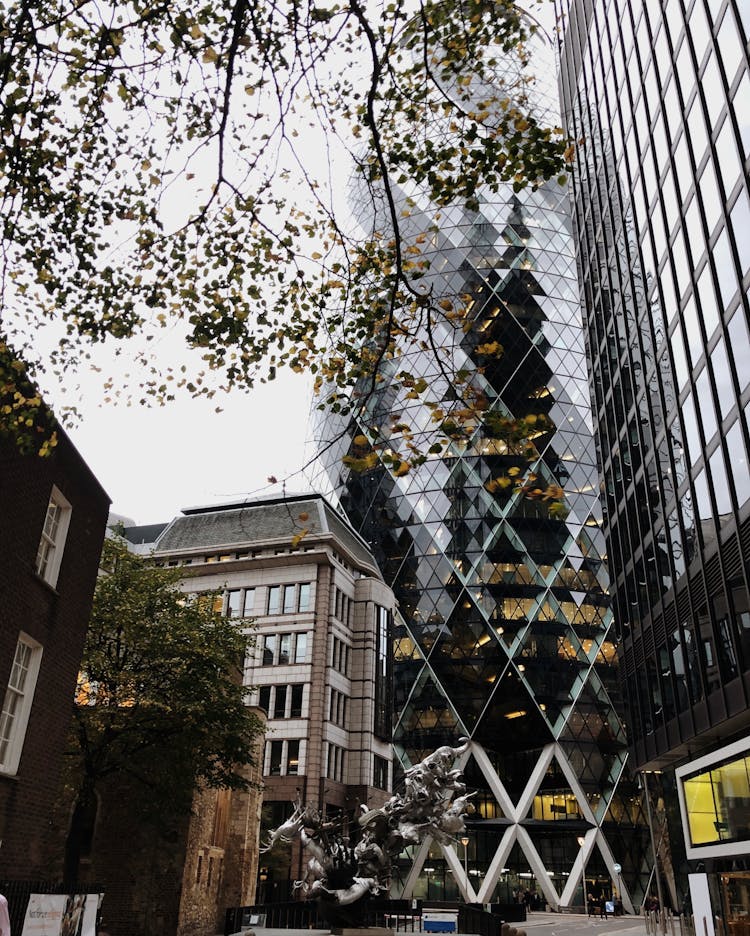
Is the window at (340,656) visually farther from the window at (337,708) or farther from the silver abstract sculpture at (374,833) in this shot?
the silver abstract sculpture at (374,833)

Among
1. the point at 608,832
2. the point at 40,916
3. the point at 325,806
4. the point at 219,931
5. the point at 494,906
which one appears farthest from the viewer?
the point at 608,832

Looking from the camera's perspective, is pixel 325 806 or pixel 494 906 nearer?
pixel 494 906

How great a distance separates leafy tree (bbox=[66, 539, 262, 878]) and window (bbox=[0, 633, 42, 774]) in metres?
9.98

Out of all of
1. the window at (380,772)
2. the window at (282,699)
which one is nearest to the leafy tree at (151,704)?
the window at (282,699)

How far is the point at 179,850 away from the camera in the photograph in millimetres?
28203

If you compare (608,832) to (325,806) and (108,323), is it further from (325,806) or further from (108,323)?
(108,323)

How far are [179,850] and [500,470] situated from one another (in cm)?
4550

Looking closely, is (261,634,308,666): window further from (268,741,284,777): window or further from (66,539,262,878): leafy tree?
(66,539,262,878): leafy tree

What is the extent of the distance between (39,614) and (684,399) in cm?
1981

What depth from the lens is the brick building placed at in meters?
48.8

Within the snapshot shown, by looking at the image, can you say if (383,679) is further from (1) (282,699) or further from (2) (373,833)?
(2) (373,833)

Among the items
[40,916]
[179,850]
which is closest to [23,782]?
[40,916]

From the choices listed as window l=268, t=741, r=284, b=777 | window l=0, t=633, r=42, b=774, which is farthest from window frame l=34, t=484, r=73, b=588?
window l=268, t=741, r=284, b=777

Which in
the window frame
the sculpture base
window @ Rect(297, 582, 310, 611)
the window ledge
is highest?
window @ Rect(297, 582, 310, 611)
